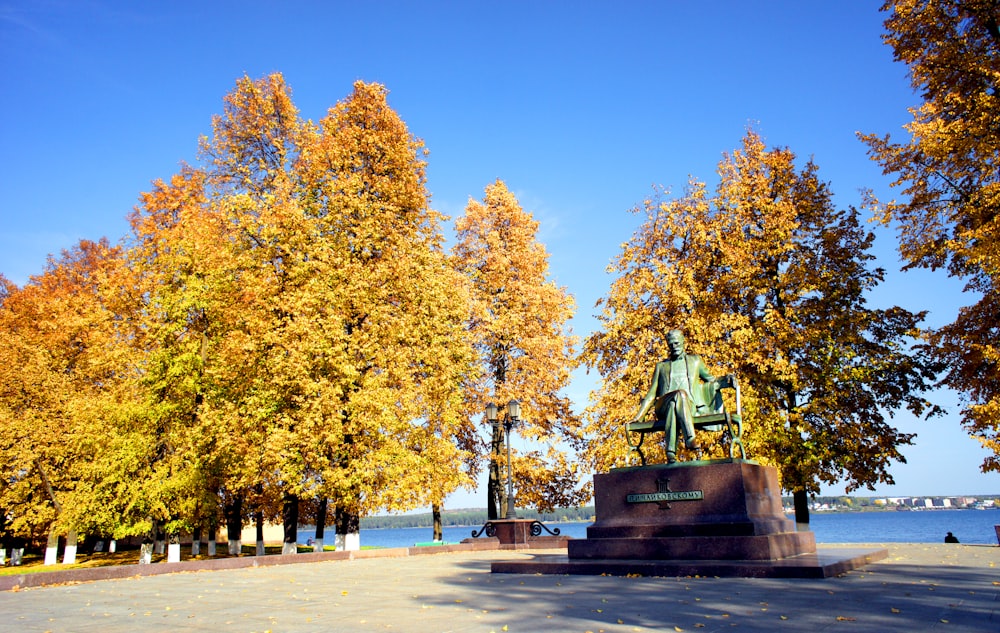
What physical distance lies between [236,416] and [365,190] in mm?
9766

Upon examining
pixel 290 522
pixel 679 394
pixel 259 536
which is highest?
pixel 679 394

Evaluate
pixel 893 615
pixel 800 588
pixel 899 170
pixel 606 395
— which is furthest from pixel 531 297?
pixel 893 615

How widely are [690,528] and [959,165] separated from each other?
42.1ft

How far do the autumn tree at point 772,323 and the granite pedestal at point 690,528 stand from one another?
8175 millimetres

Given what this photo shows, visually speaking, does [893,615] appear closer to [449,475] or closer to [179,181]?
[449,475]

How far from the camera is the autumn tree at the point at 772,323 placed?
21.3 meters

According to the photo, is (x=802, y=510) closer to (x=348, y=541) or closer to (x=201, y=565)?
(x=348, y=541)

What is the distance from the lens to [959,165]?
57.7ft

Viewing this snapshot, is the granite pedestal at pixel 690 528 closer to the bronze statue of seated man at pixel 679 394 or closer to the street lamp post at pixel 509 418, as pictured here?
the bronze statue of seated man at pixel 679 394

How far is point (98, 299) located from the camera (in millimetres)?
30578

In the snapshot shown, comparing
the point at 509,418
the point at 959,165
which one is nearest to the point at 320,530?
the point at 509,418

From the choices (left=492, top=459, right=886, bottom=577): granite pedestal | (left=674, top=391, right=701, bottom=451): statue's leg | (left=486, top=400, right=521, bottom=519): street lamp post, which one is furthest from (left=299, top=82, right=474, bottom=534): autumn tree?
(left=674, top=391, right=701, bottom=451): statue's leg

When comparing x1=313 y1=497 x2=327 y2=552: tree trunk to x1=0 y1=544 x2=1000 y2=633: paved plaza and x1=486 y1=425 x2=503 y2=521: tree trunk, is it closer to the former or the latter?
x1=486 y1=425 x2=503 y2=521: tree trunk

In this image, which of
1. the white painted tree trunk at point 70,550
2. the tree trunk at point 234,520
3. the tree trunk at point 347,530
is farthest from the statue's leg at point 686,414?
the white painted tree trunk at point 70,550
